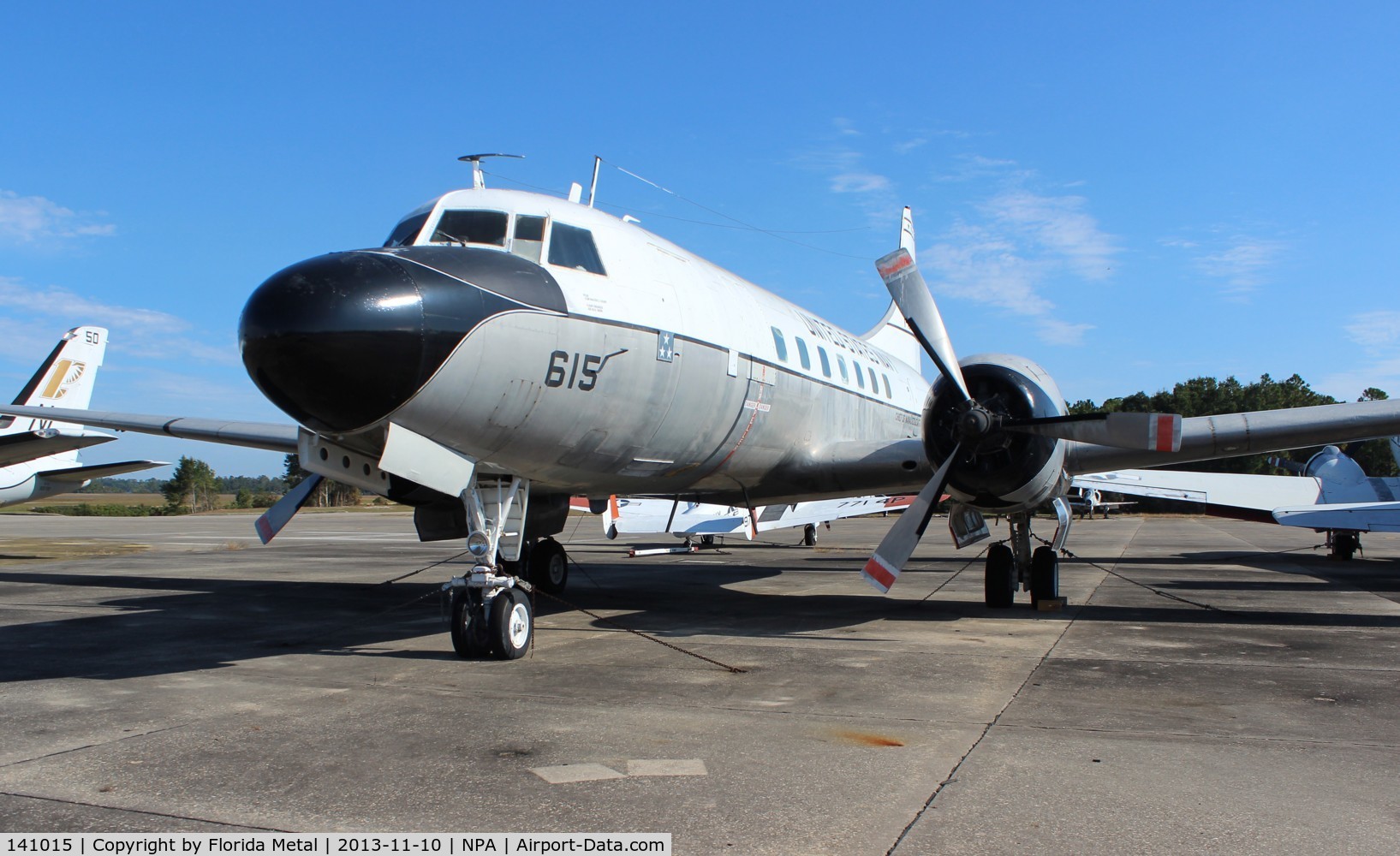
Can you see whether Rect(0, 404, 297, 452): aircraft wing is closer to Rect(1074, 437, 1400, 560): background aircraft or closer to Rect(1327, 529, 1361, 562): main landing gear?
Rect(1074, 437, 1400, 560): background aircraft

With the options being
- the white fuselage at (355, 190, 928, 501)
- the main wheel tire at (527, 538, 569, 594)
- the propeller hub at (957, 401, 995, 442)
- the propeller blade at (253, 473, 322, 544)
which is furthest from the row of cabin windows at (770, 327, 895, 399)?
the propeller blade at (253, 473, 322, 544)

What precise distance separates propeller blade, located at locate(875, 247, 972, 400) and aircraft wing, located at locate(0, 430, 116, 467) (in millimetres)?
→ 17682

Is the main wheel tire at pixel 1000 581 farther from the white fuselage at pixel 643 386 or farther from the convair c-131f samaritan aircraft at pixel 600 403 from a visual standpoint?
the white fuselage at pixel 643 386

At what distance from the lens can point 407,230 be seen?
27.2ft

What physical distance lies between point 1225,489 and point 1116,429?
49.2 feet

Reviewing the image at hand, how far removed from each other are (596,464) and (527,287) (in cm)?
199

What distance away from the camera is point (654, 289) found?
29.5 feet

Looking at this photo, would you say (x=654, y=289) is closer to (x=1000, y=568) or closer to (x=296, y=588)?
(x=1000, y=568)

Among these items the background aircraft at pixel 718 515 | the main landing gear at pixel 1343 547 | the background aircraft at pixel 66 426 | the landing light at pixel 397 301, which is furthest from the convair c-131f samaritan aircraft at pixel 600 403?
the main landing gear at pixel 1343 547

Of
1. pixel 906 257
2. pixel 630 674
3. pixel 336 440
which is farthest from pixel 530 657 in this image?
pixel 906 257

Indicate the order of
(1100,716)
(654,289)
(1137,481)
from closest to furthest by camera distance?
(1100,716)
(654,289)
(1137,481)

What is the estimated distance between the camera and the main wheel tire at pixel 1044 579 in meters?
12.1

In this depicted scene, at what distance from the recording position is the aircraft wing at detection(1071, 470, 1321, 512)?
21438 mm

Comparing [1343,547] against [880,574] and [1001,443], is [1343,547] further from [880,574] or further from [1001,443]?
[880,574]
